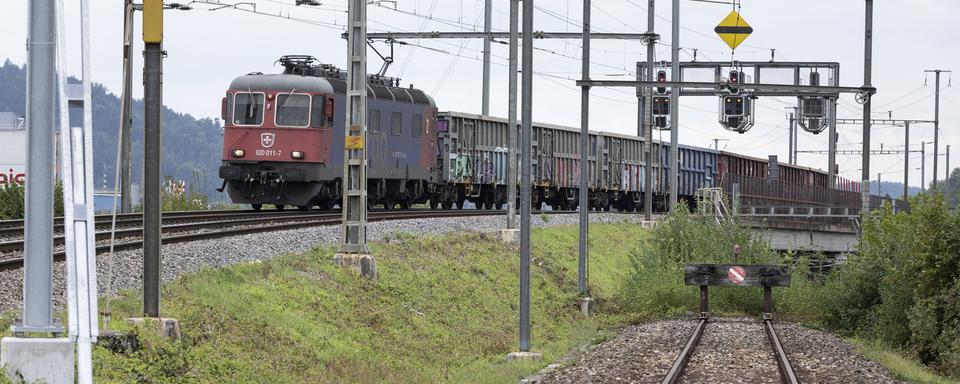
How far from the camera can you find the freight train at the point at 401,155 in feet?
114

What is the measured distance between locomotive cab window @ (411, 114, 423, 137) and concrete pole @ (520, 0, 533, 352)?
21856 millimetres

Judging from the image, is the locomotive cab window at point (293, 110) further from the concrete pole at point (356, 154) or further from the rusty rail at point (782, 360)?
the rusty rail at point (782, 360)

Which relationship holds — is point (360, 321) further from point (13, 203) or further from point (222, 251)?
point (13, 203)

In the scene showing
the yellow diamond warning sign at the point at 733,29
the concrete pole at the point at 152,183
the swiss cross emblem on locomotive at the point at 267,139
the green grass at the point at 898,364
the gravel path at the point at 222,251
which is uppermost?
the yellow diamond warning sign at the point at 733,29

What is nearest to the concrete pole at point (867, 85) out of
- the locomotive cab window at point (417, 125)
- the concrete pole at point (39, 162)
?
the locomotive cab window at point (417, 125)

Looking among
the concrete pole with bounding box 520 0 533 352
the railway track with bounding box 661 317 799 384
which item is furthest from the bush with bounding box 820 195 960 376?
the concrete pole with bounding box 520 0 533 352

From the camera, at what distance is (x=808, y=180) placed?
7294 centimetres

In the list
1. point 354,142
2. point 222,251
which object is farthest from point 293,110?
point 222,251

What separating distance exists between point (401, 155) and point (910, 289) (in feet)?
61.5

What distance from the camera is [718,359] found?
18.1m

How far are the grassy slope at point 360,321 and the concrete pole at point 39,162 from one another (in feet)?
6.56

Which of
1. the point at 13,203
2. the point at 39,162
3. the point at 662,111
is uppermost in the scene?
the point at 662,111

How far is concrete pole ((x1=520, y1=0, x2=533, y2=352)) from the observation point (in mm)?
18125

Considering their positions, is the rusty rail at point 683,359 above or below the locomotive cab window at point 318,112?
below
